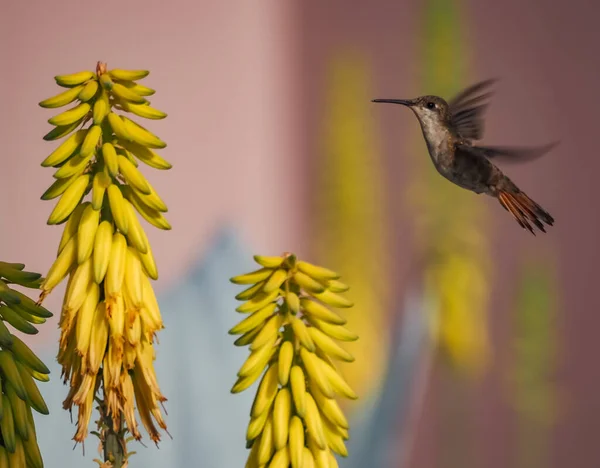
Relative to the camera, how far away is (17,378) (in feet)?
2.73

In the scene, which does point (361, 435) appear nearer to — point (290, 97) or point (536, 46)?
point (290, 97)

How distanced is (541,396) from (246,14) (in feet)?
3.09

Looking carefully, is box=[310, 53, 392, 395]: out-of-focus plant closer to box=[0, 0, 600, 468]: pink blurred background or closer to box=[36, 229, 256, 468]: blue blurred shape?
box=[0, 0, 600, 468]: pink blurred background

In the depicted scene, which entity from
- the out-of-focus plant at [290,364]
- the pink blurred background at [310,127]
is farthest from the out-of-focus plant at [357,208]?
the out-of-focus plant at [290,364]

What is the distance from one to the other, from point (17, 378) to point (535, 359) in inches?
41.2

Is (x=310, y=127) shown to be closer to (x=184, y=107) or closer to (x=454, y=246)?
(x=184, y=107)

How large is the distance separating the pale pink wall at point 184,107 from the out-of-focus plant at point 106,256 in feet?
2.13

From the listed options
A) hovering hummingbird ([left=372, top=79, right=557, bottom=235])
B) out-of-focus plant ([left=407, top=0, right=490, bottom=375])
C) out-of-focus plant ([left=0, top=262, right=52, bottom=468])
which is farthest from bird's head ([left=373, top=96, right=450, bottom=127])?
out-of-focus plant ([left=0, top=262, right=52, bottom=468])

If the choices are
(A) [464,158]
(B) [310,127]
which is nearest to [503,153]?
(A) [464,158]

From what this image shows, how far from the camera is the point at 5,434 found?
2.69ft

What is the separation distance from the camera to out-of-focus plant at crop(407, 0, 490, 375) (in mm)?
1565

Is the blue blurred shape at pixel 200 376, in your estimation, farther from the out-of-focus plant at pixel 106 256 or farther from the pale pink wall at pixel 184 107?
the out-of-focus plant at pixel 106 256

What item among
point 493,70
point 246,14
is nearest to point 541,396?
point 493,70

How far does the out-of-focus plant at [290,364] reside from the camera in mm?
875
